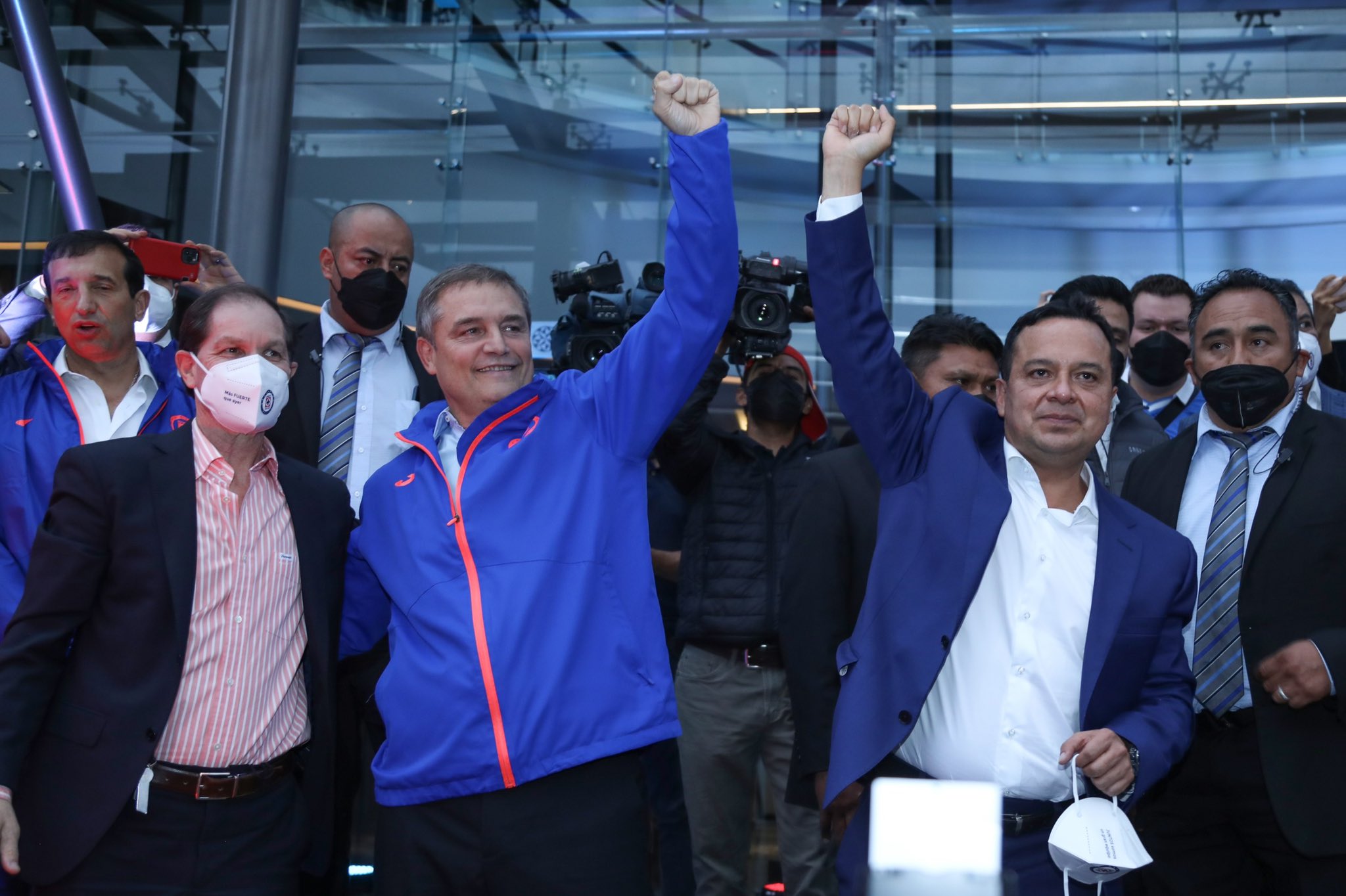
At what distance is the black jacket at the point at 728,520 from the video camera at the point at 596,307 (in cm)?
32

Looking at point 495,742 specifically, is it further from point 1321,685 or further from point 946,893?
point 1321,685

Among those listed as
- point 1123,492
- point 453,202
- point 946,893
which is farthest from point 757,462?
point 453,202

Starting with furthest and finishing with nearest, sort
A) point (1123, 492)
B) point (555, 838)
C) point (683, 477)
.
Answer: point (683, 477) < point (1123, 492) < point (555, 838)

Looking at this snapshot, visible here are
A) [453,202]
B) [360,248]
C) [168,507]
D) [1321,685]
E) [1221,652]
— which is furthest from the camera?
[453,202]

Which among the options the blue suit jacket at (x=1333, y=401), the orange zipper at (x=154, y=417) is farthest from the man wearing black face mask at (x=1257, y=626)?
the orange zipper at (x=154, y=417)

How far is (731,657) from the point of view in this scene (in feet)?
12.7

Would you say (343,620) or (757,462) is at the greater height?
(757,462)

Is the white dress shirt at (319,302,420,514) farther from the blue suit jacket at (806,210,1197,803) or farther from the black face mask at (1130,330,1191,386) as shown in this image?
the black face mask at (1130,330,1191,386)

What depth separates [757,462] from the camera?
410 cm

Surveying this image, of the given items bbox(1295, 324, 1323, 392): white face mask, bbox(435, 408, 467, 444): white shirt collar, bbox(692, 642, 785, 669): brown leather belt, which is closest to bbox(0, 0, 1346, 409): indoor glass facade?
bbox(692, 642, 785, 669): brown leather belt

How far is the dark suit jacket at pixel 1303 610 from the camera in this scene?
248 centimetres

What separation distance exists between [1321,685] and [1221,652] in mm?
322

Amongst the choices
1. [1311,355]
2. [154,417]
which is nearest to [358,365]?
[154,417]

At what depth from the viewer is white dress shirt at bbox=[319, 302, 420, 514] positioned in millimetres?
3084
